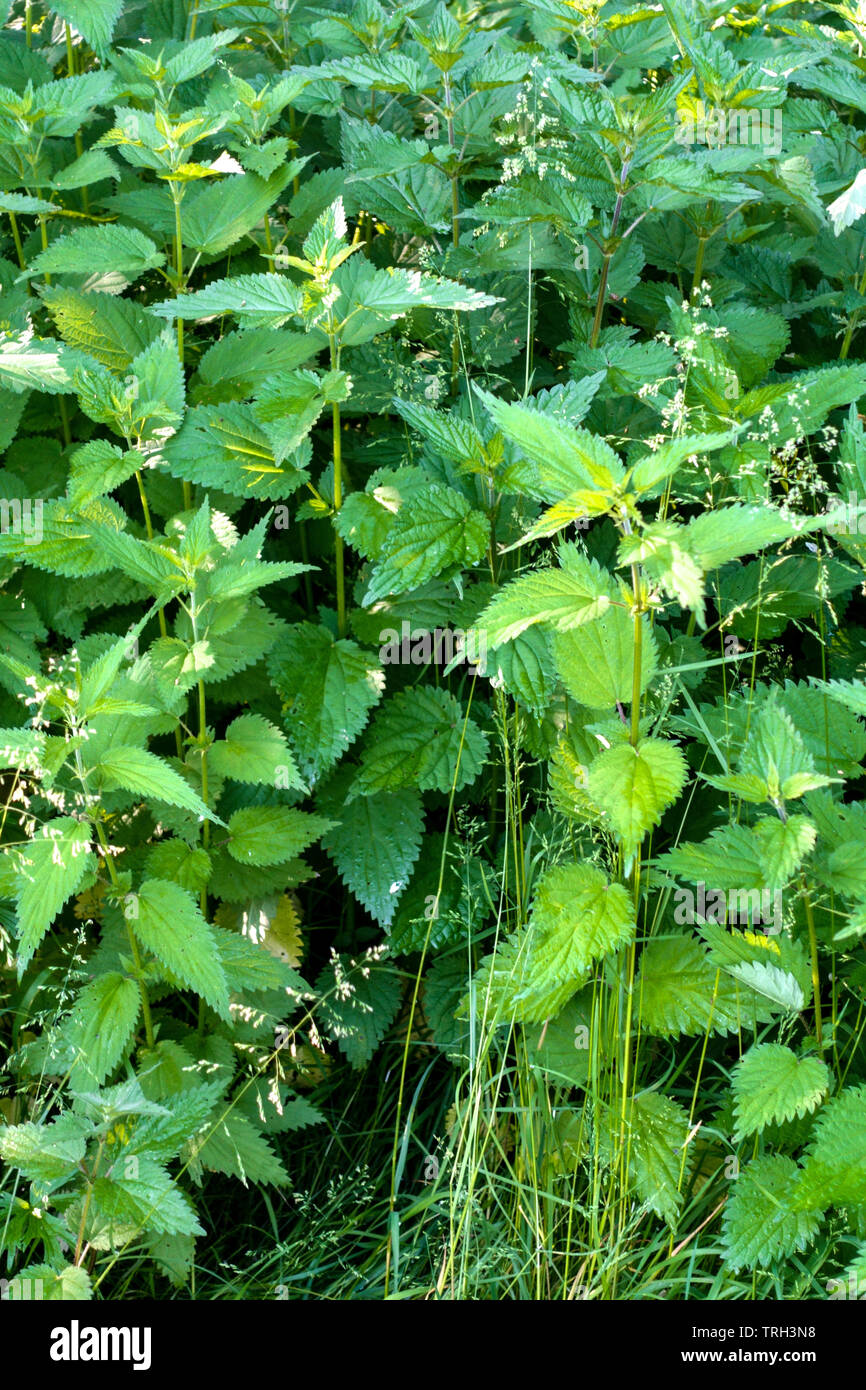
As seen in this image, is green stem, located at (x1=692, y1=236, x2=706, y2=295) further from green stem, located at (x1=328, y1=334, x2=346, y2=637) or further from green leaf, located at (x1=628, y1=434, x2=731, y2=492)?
green leaf, located at (x1=628, y1=434, x2=731, y2=492)

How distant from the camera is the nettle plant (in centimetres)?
189

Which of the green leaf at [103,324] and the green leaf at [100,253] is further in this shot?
the green leaf at [103,324]

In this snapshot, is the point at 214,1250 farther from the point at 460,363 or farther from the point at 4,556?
the point at 460,363

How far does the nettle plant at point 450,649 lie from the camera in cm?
189

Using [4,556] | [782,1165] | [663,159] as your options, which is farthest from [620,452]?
[782,1165]

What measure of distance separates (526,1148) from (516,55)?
2.13 metres

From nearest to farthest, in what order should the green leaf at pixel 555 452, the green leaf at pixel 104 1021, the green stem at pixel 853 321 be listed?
the green leaf at pixel 555 452
the green leaf at pixel 104 1021
the green stem at pixel 853 321

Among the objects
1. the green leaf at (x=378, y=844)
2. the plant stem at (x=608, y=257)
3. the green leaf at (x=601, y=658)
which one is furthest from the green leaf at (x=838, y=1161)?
the plant stem at (x=608, y=257)

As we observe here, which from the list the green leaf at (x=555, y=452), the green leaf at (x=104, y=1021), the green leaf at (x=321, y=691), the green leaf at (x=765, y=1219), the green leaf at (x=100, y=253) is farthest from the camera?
the green leaf at (x=100, y=253)

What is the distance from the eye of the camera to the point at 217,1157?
Answer: 6.97ft

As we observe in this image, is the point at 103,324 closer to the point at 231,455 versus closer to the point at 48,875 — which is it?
the point at 231,455

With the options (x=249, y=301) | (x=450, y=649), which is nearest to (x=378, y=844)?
(x=450, y=649)

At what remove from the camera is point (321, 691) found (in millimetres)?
2271

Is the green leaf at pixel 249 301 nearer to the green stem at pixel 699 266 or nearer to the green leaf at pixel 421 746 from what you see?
the green leaf at pixel 421 746
